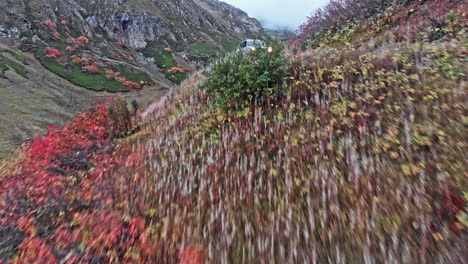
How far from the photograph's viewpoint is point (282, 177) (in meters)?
3.34

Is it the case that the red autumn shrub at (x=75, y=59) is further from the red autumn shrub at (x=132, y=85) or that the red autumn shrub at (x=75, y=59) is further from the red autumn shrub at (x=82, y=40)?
the red autumn shrub at (x=82, y=40)

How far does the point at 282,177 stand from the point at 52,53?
33591 mm

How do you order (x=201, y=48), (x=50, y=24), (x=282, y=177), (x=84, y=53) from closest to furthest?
1. (x=282, y=177)
2. (x=84, y=53)
3. (x=50, y=24)
4. (x=201, y=48)

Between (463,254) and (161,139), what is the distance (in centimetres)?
531

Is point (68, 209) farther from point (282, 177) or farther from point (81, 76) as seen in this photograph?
point (81, 76)

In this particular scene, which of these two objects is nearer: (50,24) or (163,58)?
(50,24)

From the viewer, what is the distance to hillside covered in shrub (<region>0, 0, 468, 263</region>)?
2.35m

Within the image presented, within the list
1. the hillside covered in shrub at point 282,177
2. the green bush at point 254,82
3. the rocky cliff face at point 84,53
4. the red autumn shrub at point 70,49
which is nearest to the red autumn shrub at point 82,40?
the rocky cliff face at point 84,53

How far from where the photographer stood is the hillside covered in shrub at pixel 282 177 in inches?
92.4

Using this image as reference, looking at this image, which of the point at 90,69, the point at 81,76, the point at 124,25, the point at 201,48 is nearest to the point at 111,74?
the point at 90,69

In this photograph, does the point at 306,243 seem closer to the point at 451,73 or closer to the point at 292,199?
the point at 292,199

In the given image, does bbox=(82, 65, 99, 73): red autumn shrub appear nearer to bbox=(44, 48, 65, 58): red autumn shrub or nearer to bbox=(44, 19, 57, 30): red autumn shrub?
bbox=(44, 48, 65, 58): red autumn shrub

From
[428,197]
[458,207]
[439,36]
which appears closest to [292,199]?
[428,197]

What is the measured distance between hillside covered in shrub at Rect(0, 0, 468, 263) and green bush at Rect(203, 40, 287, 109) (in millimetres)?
42
